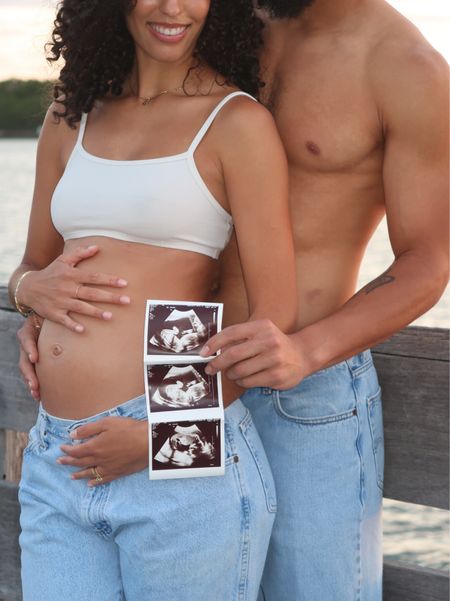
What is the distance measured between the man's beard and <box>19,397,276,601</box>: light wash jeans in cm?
94

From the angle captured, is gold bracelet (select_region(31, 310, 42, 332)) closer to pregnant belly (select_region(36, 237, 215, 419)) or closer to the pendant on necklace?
pregnant belly (select_region(36, 237, 215, 419))

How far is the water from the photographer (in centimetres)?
800

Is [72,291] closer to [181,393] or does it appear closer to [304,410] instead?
[181,393]

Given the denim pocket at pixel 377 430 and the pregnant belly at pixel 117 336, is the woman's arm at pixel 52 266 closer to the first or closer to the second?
the pregnant belly at pixel 117 336

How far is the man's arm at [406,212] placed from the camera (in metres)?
2.07

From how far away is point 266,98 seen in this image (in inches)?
95.0

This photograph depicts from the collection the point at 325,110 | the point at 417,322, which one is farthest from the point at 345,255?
the point at 417,322

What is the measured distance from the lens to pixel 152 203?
208cm

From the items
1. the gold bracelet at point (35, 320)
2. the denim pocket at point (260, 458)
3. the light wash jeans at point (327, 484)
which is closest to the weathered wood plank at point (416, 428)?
the light wash jeans at point (327, 484)

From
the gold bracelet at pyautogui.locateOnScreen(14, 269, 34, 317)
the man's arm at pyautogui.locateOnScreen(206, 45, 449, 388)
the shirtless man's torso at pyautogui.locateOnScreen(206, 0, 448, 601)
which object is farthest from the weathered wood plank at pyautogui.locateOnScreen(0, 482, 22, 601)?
the man's arm at pyautogui.locateOnScreen(206, 45, 449, 388)

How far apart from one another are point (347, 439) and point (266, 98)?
2.76ft

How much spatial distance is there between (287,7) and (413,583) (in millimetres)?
1421

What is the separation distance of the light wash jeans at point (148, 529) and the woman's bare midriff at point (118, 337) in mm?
39

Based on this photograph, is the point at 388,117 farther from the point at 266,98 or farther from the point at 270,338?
the point at 270,338
